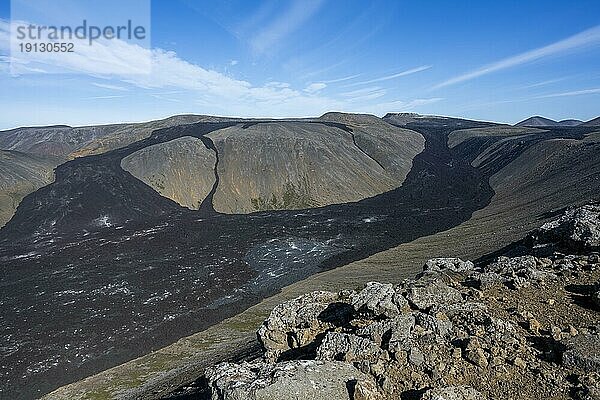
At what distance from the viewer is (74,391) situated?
89.5 feet

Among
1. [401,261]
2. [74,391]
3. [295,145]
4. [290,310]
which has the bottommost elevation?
[74,391]

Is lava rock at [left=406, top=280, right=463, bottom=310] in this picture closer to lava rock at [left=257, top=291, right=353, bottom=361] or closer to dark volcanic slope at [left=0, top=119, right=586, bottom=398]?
lava rock at [left=257, top=291, right=353, bottom=361]

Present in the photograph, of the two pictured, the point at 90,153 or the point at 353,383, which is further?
the point at 90,153

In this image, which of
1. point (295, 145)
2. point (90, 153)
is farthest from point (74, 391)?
point (90, 153)

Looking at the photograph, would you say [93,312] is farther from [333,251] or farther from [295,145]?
[295,145]

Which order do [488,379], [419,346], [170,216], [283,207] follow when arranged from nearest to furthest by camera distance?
[488,379], [419,346], [170,216], [283,207]

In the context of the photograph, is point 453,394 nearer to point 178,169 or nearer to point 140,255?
point 140,255

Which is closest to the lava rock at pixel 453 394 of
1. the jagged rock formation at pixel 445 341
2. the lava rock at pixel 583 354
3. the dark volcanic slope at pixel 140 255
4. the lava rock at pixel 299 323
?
the jagged rock formation at pixel 445 341

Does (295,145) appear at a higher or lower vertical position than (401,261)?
higher

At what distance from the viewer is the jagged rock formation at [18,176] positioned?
77812mm

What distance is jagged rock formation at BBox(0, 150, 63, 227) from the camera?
77812 mm

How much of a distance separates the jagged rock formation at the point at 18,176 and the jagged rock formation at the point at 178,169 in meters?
16.2

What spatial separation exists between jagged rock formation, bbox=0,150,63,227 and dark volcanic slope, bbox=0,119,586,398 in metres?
2.58

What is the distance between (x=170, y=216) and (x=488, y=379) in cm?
7334
